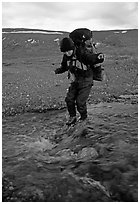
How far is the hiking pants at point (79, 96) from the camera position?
932 centimetres

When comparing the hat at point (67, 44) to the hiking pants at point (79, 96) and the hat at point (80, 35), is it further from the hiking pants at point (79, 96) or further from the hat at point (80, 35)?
the hiking pants at point (79, 96)

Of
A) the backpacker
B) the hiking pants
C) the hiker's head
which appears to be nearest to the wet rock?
the hiking pants

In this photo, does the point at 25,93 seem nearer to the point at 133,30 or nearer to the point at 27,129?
the point at 27,129

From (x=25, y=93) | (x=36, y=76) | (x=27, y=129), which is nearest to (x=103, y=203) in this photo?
(x=27, y=129)

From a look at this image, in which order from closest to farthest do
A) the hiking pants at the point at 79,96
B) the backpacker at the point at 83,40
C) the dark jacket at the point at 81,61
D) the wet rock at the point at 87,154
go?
1. the wet rock at the point at 87,154
2. the dark jacket at the point at 81,61
3. the backpacker at the point at 83,40
4. the hiking pants at the point at 79,96

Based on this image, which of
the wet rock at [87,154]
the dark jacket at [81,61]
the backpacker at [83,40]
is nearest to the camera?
the wet rock at [87,154]

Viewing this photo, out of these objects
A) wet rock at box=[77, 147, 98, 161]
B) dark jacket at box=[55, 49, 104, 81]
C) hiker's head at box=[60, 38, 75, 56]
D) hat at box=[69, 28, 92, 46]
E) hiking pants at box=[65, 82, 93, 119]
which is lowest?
wet rock at box=[77, 147, 98, 161]

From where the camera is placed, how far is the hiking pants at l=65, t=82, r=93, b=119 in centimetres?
932

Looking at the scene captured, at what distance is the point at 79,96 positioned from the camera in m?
9.39

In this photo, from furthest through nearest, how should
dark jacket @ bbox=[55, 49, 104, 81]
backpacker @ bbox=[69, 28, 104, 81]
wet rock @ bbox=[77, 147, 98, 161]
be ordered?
backpacker @ bbox=[69, 28, 104, 81]
dark jacket @ bbox=[55, 49, 104, 81]
wet rock @ bbox=[77, 147, 98, 161]

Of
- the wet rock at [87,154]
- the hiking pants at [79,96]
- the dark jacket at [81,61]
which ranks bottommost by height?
the wet rock at [87,154]

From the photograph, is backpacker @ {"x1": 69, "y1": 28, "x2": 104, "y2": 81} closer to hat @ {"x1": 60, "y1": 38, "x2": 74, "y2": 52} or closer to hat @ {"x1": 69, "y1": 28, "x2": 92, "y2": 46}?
hat @ {"x1": 69, "y1": 28, "x2": 92, "y2": 46}

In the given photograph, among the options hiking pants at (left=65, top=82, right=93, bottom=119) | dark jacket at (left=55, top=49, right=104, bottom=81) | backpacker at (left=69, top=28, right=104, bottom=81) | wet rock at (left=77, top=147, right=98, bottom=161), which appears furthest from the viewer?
hiking pants at (left=65, top=82, right=93, bottom=119)

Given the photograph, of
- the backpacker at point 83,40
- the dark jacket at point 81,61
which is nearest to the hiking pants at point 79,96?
the dark jacket at point 81,61
